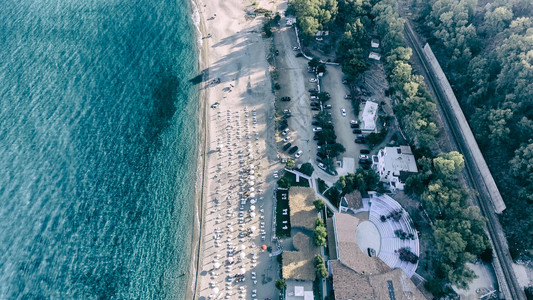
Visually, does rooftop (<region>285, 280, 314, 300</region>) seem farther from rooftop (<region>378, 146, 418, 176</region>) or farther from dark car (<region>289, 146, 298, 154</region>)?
rooftop (<region>378, 146, 418, 176</region>)

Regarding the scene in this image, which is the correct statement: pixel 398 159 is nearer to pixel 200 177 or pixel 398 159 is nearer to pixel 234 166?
pixel 234 166

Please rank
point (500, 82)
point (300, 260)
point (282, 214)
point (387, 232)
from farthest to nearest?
point (500, 82), point (282, 214), point (387, 232), point (300, 260)

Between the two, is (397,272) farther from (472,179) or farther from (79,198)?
(79,198)

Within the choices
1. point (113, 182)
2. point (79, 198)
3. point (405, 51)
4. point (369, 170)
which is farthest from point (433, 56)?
point (79, 198)

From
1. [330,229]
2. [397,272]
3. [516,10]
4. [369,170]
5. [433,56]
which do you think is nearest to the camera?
[397,272]

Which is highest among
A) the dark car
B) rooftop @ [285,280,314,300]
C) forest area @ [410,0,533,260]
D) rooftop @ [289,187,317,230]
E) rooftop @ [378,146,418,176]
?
forest area @ [410,0,533,260]

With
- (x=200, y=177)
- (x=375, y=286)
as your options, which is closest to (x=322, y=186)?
(x=375, y=286)

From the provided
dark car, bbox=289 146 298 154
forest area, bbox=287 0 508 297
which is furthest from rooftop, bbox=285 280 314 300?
dark car, bbox=289 146 298 154
